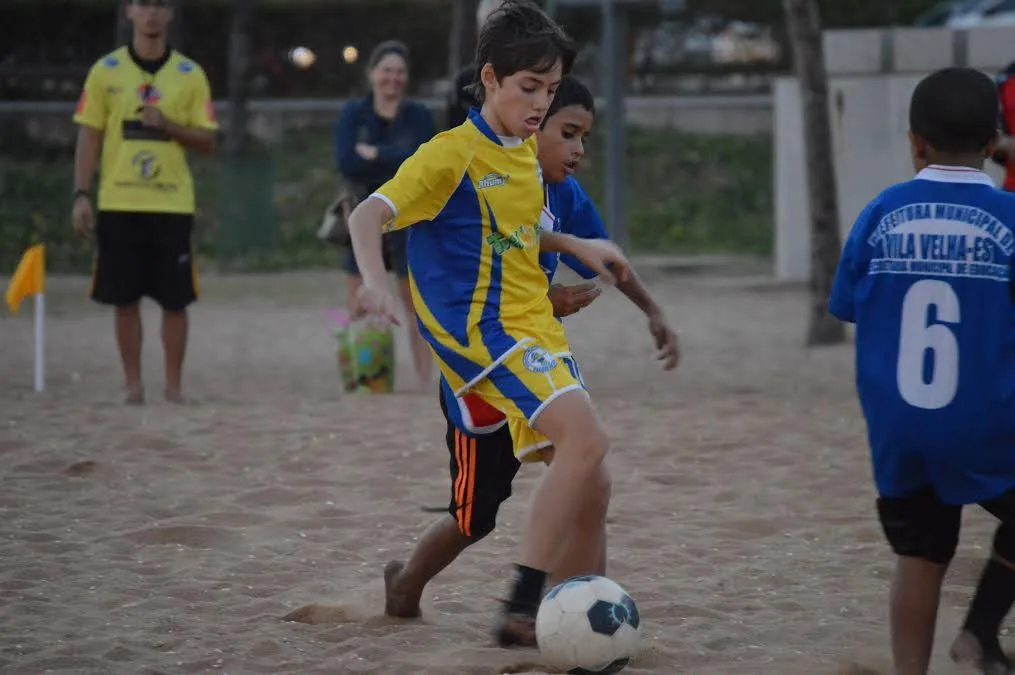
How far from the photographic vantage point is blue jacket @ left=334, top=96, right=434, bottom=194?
8688 mm

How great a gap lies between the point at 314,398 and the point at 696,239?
10962 millimetres

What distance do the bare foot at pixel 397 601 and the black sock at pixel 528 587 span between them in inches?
22.9

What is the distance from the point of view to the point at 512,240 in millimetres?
4172

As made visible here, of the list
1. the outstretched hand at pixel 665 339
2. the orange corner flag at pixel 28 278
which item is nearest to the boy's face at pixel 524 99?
the outstretched hand at pixel 665 339

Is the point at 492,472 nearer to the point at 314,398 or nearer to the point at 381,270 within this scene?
the point at 381,270

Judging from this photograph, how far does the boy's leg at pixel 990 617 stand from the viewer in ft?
13.1

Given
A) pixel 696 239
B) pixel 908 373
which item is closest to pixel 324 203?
pixel 696 239

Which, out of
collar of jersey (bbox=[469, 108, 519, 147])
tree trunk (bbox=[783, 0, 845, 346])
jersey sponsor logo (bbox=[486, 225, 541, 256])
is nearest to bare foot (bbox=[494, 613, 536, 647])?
jersey sponsor logo (bbox=[486, 225, 541, 256])

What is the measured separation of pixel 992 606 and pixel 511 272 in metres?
1.51

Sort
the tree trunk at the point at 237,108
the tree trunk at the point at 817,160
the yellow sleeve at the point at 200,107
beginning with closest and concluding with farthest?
the yellow sleeve at the point at 200,107
the tree trunk at the point at 817,160
the tree trunk at the point at 237,108

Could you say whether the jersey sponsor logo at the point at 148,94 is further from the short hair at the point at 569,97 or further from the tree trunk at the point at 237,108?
the tree trunk at the point at 237,108

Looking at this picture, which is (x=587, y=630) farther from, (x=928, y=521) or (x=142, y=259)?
(x=142, y=259)

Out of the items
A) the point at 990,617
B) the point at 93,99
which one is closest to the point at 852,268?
the point at 990,617

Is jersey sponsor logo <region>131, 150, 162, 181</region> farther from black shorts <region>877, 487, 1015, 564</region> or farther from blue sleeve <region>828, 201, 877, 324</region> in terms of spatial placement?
black shorts <region>877, 487, 1015, 564</region>
